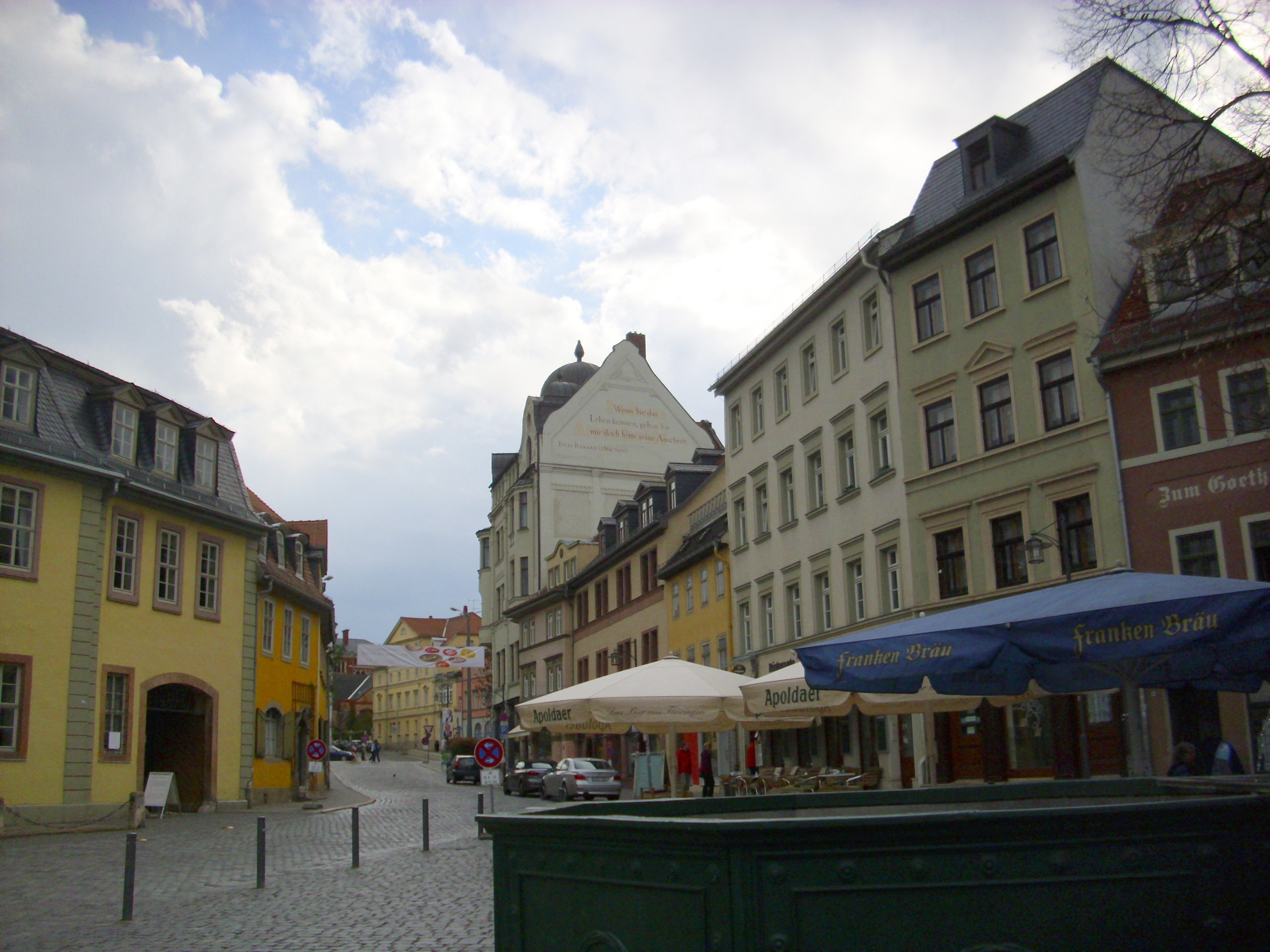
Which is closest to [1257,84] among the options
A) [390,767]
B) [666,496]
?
[666,496]

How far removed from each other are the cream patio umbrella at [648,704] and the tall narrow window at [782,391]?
17771mm

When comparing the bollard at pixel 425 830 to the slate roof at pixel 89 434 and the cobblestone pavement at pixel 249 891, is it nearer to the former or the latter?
the cobblestone pavement at pixel 249 891

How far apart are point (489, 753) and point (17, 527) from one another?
41.7 ft

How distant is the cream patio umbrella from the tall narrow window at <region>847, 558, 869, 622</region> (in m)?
12.2

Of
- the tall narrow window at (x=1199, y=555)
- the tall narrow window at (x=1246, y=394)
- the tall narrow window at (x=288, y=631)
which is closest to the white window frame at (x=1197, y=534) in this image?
the tall narrow window at (x=1199, y=555)

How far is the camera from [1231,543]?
1975cm

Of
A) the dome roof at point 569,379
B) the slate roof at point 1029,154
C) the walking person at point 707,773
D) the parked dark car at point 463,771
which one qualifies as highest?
the dome roof at point 569,379

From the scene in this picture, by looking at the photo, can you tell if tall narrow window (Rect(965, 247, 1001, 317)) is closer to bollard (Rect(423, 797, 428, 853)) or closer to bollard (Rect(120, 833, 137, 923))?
bollard (Rect(423, 797, 428, 853))

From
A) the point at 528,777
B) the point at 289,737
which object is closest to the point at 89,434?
the point at 289,737

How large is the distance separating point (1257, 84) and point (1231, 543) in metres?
8.81

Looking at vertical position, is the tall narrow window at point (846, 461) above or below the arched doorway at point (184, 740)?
above

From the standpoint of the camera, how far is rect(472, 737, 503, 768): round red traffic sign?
18.7 meters

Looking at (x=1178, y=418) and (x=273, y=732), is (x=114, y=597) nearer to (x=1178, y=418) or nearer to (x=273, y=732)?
(x=273, y=732)

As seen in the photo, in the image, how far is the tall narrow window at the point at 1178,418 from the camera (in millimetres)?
20766
